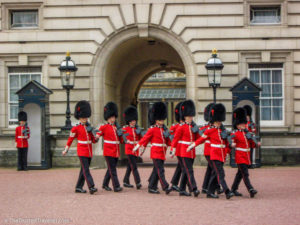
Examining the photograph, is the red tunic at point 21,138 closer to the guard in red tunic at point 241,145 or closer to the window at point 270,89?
the window at point 270,89

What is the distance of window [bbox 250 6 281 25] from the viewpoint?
15.6 m

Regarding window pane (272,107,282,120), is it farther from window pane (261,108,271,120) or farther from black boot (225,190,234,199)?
black boot (225,190,234,199)

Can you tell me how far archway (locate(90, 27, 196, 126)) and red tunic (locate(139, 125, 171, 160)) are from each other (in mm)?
5346

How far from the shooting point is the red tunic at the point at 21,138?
1467cm

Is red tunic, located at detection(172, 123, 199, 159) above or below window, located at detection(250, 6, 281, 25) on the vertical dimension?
below

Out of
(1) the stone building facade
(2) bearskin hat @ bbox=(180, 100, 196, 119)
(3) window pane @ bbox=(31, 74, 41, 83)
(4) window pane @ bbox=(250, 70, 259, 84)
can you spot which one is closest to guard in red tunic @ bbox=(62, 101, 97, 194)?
(2) bearskin hat @ bbox=(180, 100, 196, 119)

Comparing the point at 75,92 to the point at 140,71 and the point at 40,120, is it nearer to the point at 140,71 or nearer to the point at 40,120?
the point at 40,120

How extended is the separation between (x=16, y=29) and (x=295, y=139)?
7274 mm

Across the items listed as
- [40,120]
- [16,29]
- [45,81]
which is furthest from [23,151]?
[16,29]

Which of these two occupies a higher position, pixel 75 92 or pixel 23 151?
pixel 75 92

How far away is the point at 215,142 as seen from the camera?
9.50m

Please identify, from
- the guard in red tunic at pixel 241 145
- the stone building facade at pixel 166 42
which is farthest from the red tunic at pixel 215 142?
the stone building facade at pixel 166 42

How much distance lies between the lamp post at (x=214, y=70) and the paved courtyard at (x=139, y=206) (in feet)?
10.5

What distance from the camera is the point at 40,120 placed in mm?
15172
